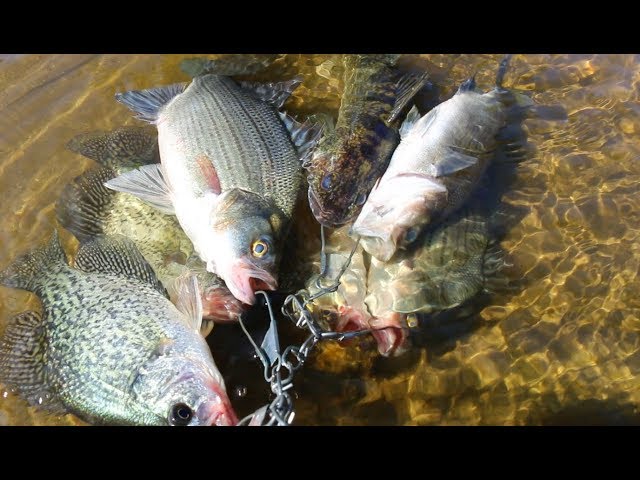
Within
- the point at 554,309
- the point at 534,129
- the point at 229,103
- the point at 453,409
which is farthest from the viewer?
the point at 534,129

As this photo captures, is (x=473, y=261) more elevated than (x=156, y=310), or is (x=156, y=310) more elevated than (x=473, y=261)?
(x=156, y=310)

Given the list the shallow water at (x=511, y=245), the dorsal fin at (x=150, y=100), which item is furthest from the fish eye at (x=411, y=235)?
the dorsal fin at (x=150, y=100)

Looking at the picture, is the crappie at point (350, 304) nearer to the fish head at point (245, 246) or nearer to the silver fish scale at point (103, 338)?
the fish head at point (245, 246)

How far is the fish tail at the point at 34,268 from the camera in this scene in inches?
148

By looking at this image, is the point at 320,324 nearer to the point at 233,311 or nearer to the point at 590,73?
the point at 233,311

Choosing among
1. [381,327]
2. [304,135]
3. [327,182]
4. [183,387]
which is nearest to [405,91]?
[304,135]

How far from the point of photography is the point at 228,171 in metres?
4.00

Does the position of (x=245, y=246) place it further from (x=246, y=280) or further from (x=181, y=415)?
(x=181, y=415)

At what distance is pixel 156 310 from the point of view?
351 centimetres

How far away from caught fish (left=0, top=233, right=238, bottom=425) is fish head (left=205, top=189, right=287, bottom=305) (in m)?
0.25

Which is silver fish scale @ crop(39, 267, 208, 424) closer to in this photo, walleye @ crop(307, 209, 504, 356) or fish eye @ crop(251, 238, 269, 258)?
fish eye @ crop(251, 238, 269, 258)

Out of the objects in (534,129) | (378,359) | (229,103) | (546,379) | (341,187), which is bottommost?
(546,379)

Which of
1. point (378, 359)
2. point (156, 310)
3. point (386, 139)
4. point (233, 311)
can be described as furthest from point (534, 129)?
point (156, 310)

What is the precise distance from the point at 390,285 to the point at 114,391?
71.4 inches
